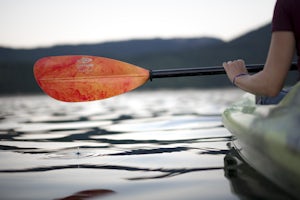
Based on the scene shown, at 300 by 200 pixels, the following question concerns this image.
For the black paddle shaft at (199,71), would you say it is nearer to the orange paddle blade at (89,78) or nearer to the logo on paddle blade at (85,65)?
the orange paddle blade at (89,78)

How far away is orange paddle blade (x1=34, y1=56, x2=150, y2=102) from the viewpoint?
4617 millimetres

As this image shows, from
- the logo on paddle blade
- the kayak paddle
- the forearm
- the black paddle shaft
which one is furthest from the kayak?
the logo on paddle blade

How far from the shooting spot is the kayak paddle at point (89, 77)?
462 cm

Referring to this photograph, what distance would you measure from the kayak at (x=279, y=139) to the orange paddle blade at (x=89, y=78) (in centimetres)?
185

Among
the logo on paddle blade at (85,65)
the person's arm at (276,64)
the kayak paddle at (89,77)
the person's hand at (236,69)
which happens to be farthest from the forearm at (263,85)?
the logo on paddle blade at (85,65)

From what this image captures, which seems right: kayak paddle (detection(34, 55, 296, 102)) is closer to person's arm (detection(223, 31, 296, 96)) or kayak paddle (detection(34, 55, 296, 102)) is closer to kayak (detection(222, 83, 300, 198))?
kayak (detection(222, 83, 300, 198))

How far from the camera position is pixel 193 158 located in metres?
4.06

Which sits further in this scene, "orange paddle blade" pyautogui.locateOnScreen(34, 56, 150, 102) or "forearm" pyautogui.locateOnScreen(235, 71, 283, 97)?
"orange paddle blade" pyautogui.locateOnScreen(34, 56, 150, 102)

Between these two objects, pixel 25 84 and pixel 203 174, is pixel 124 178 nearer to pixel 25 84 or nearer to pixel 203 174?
pixel 203 174

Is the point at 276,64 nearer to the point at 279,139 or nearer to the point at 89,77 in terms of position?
the point at 279,139

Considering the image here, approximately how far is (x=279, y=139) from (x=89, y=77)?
9.20 ft

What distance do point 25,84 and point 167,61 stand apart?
39532 mm

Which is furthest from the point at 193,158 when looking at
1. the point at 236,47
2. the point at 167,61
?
the point at 236,47

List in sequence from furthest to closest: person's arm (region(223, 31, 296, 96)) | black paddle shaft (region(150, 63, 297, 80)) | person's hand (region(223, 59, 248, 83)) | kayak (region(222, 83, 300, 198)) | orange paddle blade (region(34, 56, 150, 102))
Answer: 1. orange paddle blade (region(34, 56, 150, 102))
2. black paddle shaft (region(150, 63, 297, 80))
3. person's hand (region(223, 59, 248, 83))
4. person's arm (region(223, 31, 296, 96))
5. kayak (region(222, 83, 300, 198))
